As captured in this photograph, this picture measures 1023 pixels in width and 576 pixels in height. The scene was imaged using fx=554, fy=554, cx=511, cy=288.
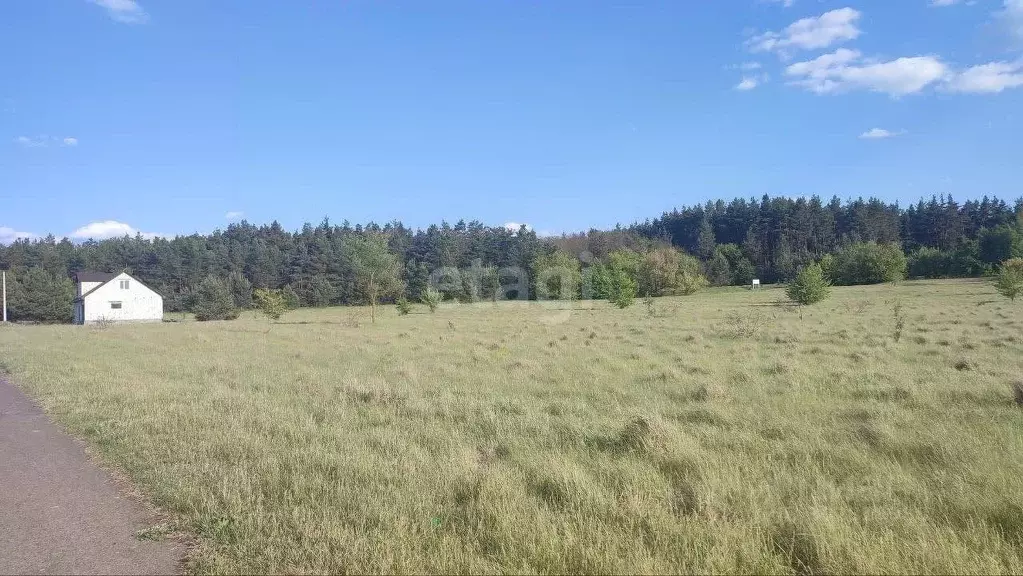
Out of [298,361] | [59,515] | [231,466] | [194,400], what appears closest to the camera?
[59,515]

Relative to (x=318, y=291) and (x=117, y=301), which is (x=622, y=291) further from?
(x=318, y=291)

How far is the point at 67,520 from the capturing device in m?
4.84

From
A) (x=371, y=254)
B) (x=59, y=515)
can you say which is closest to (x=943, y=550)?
(x=59, y=515)

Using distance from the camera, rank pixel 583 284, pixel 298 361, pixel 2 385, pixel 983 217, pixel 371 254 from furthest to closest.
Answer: pixel 983 217
pixel 583 284
pixel 371 254
pixel 298 361
pixel 2 385

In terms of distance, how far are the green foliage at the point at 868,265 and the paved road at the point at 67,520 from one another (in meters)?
79.1

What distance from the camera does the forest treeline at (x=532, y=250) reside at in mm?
77438

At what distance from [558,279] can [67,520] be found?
6365cm

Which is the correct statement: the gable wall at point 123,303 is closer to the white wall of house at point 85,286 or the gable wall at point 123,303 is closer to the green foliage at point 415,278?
the white wall of house at point 85,286

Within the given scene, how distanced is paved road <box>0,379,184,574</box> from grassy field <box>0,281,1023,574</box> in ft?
0.95

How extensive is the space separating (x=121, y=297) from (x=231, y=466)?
65598 millimetres

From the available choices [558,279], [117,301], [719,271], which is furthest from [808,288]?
[117,301]

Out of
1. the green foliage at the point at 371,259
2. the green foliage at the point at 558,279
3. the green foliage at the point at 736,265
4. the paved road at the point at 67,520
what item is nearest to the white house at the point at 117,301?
the green foliage at the point at 371,259

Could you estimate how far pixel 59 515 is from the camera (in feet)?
16.3

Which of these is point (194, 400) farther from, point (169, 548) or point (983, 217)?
point (983, 217)
